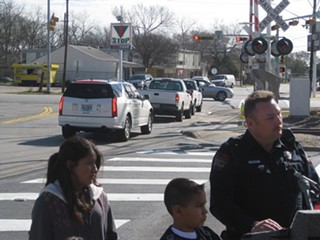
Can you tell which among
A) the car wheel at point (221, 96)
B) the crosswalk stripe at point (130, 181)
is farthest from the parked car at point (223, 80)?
the crosswalk stripe at point (130, 181)

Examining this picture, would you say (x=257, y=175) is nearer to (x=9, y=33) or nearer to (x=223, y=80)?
(x=223, y=80)

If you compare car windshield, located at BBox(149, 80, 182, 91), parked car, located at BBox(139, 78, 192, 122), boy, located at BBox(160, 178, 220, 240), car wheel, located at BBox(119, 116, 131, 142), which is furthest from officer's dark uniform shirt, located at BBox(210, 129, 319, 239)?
car windshield, located at BBox(149, 80, 182, 91)

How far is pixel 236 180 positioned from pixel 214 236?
0.47m

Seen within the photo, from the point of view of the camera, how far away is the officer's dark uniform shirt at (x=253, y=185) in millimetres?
3594

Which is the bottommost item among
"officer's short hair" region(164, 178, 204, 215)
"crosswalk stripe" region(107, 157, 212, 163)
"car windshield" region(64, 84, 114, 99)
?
"crosswalk stripe" region(107, 157, 212, 163)

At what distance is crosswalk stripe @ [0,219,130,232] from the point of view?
766 centimetres

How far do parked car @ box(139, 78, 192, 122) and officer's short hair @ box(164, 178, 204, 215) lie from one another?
22866mm

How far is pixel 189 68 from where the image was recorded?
126375 millimetres

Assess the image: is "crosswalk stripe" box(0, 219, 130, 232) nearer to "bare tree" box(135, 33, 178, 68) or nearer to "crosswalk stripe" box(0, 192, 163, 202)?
"crosswalk stripe" box(0, 192, 163, 202)

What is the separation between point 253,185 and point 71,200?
41.9 inches

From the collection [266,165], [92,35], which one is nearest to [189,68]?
[92,35]

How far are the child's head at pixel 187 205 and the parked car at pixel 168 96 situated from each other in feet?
75.1

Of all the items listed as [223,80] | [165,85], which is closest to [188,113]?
[165,85]

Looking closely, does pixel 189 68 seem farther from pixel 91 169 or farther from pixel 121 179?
pixel 91 169
